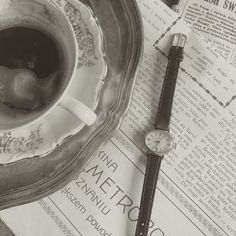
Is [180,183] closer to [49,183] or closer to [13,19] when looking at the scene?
[49,183]

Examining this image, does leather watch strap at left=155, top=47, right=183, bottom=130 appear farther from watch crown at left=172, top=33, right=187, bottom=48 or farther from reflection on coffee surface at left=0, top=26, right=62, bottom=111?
reflection on coffee surface at left=0, top=26, right=62, bottom=111

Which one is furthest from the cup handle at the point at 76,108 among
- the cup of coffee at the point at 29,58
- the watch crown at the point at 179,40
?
the watch crown at the point at 179,40

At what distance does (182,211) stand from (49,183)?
0.48ft

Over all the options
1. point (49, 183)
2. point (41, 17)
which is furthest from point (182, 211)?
point (41, 17)

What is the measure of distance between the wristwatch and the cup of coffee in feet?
0.39

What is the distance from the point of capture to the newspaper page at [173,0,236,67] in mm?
513

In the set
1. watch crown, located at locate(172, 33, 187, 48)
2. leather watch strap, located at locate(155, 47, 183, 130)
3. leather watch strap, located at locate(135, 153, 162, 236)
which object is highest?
watch crown, located at locate(172, 33, 187, 48)

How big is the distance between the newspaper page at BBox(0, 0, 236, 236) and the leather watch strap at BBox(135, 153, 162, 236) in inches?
0.5

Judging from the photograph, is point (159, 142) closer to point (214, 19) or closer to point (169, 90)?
point (169, 90)

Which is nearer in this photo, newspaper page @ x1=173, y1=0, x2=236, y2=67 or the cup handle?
the cup handle

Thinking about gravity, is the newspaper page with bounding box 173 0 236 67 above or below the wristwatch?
above

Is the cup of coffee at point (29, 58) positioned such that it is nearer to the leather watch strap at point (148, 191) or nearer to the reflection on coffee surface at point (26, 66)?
the reflection on coffee surface at point (26, 66)

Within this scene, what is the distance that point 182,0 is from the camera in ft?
1.69

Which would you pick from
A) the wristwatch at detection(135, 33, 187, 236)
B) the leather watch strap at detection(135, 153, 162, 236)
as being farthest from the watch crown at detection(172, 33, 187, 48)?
the leather watch strap at detection(135, 153, 162, 236)
